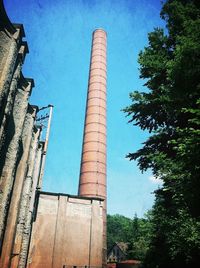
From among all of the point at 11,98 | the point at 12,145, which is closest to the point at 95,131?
the point at 12,145

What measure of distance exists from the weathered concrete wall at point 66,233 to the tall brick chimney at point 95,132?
216cm

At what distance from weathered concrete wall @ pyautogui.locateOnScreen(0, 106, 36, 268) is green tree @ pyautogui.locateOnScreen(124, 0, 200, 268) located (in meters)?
4.40

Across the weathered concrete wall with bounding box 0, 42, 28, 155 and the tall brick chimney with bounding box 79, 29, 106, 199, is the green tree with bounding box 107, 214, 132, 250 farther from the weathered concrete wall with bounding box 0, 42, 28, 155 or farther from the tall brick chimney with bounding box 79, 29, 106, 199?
the weathered concrete wall with bounding box 0, 42, 28, 155

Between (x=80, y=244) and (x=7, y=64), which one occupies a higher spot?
(x=7, y=64)

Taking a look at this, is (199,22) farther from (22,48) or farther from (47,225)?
(47,225)

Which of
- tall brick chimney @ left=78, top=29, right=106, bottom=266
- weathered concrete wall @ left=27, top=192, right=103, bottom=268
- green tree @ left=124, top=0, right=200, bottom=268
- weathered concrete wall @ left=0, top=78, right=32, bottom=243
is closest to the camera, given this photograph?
green tree @ left=124, top=0, right=200, bottom=268

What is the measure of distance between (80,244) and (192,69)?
11.7 metres

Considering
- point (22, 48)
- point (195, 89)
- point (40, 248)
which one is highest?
point (22, 48)

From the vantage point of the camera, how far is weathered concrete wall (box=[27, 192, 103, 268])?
538 inches

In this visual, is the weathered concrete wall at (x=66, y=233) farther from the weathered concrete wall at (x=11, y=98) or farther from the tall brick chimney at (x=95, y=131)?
the weathered concrete wall at (x=11, y=98)

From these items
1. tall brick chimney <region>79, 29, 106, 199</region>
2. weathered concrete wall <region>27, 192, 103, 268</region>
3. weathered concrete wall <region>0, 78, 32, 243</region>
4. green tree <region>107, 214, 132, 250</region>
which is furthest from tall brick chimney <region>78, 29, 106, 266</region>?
green tree <region>107, 214, 132, 250</region>

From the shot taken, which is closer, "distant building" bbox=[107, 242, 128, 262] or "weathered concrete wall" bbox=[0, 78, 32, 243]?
"weathered concrete wall" bbox=[0, 78, 32, 243]

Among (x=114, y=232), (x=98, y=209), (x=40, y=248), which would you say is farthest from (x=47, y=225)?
(x=114, y=232)

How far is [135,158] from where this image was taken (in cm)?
1046
